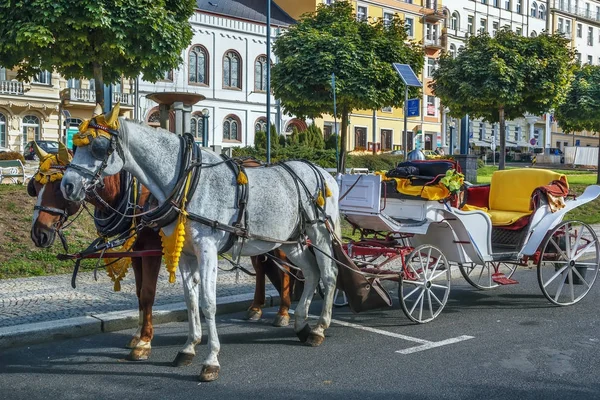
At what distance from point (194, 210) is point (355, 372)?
1874 mm

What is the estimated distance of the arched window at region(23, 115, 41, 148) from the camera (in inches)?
1581

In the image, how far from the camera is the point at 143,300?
20.1ft

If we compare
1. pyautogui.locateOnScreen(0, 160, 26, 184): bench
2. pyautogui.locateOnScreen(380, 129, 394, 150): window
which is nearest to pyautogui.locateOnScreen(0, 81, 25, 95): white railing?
pyautogui.locateOnScreen(0, 160, 26, 184): bench

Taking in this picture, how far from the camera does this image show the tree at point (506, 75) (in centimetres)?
2159

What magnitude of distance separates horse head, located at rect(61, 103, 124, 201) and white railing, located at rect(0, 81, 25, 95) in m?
37.1

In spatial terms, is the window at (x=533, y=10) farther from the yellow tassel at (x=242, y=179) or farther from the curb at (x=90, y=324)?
the yellow tassel at (x=242, y=179)

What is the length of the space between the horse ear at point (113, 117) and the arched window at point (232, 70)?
40.3 meters

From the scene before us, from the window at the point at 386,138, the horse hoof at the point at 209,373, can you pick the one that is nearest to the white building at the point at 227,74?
the window at the point at 386,138

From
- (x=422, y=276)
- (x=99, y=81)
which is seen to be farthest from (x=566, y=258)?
(x=99, y=81)

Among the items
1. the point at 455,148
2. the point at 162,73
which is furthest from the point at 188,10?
the point at 455,148

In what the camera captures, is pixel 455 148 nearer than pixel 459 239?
No

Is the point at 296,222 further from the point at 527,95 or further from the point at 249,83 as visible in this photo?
the point at 249,83

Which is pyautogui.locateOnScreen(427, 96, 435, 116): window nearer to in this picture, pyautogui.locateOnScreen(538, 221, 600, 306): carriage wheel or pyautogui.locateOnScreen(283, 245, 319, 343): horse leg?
pyautogui.locateOnScreen(538, 221, 600, 306): carriage wheel

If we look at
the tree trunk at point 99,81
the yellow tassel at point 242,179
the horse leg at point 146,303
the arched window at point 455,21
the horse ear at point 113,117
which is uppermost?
the arched window at point 455,21
